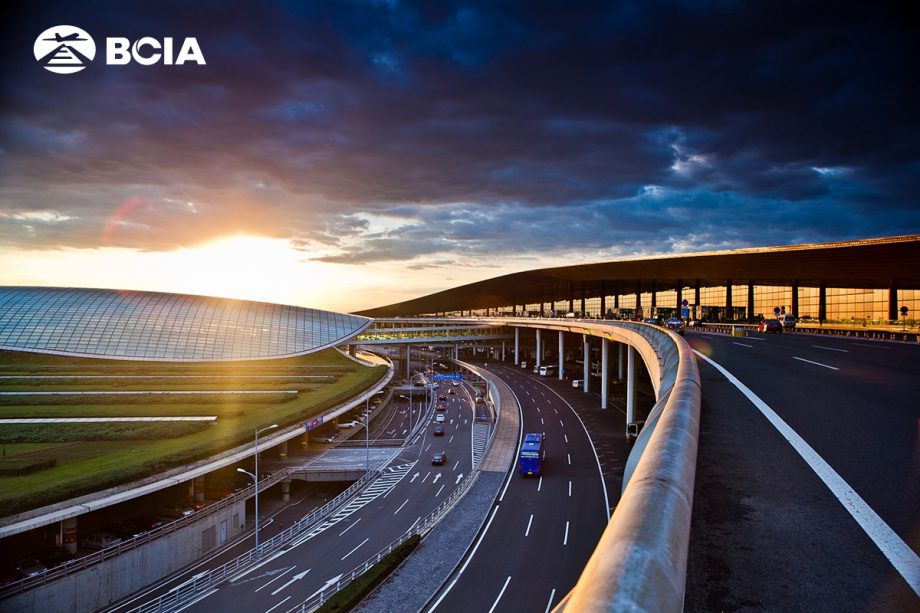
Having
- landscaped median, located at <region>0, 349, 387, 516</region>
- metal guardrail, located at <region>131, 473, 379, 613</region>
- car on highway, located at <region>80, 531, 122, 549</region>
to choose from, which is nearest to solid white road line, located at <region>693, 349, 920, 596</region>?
metal guardrail, located at <region>131, 473, 379, 613</region>

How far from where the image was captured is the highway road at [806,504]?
4.36m

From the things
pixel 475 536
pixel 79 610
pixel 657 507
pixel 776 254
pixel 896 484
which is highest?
pixel 776 254

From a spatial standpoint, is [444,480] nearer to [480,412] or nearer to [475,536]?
[475,536]

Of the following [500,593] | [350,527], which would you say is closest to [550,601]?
[500,593]

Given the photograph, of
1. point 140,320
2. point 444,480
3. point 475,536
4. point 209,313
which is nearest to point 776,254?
point 444,480

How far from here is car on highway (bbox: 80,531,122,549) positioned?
30833mm

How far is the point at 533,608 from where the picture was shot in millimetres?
21719

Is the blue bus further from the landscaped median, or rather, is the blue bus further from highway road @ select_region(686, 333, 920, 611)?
highway road @ select_region(686, 333, 920, 611)

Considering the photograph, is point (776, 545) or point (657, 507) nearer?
point (657, 507)

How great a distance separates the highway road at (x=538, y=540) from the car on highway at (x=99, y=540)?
68.4 feet

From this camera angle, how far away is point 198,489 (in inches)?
1585

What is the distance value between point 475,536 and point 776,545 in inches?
1023

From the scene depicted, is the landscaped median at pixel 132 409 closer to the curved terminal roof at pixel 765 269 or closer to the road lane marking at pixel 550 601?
the road lane marking at pixel 550 601

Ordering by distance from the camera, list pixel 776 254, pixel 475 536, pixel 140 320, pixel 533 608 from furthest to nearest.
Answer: pixel 140 320, pixel 776 254, pixel 475 536, pixel 533 608
